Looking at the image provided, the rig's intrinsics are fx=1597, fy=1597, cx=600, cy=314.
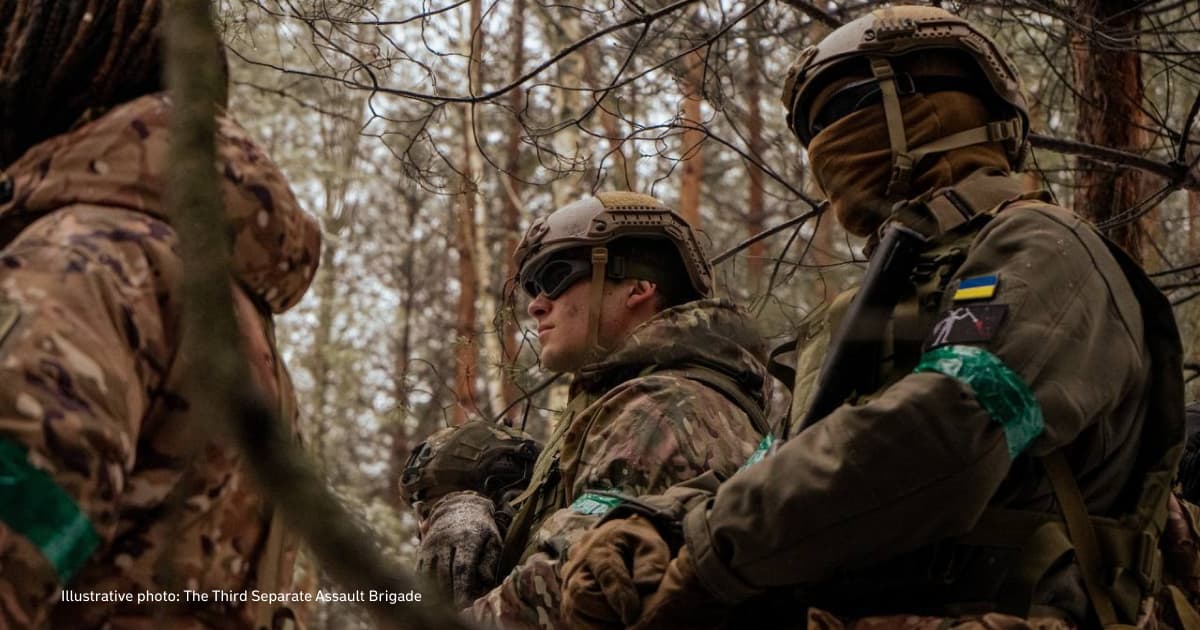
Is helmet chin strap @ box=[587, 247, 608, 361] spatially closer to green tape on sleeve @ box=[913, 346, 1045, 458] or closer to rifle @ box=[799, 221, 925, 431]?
rifle @ box=[799, 221, 925, 431]

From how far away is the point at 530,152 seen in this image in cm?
1191

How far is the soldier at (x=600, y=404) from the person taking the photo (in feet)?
14.1

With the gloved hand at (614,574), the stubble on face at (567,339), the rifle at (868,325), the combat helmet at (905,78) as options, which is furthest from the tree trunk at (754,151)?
the gloved hand at (614,574)

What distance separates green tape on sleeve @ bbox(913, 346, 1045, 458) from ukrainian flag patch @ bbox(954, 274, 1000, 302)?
0.15 meters

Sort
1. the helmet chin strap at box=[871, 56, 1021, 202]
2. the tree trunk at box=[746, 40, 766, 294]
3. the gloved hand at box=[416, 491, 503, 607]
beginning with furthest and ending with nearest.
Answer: the tree trunk at box=[746, 40, 766, 294] < the gloved hand at box=[416, 491, 503, 607] < the helmet chin strap at box=[871, 56, 1021, 202]

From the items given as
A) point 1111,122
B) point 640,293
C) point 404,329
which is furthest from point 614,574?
point 404,329

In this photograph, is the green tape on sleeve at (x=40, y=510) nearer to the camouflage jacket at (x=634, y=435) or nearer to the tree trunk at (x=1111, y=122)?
the camouflage jacket at (x=634, y=435)

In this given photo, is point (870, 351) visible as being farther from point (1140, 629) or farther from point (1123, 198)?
point (1123, 198)

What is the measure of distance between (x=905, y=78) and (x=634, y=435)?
1.20 metres

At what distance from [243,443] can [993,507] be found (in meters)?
2.33

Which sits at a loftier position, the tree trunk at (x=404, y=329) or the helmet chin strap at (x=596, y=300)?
the tree trunk at (x=404, y=329)

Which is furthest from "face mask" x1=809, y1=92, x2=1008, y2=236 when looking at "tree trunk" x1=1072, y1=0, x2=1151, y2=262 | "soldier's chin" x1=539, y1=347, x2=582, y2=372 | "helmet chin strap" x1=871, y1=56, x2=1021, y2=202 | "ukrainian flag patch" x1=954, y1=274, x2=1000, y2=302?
"tree trunk" x1=1072, y1=0, x2=1151, y2=262

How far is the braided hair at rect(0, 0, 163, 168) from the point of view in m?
2.82

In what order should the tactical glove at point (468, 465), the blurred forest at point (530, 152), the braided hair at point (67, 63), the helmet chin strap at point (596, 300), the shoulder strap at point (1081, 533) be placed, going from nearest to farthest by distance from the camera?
the braided hair at point (67, 63) < the shoulder strap at point (1081, 533) < the helmet chin strap at point (596, 300) < the tactical glove at point (468, 465) < the blurred forest at point (530, 152)
